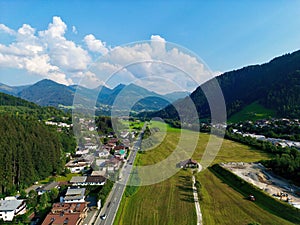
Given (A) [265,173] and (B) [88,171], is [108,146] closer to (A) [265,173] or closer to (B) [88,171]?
(B) [88,171]

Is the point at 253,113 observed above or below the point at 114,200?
above

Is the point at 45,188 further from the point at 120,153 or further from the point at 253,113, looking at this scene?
the point at 253,113

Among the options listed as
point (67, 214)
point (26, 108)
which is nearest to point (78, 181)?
point (67, 214)

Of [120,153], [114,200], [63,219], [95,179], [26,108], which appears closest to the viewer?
[63,219]

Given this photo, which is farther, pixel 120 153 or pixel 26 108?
pixel 26 108

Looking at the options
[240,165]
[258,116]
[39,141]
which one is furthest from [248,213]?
[258,116]

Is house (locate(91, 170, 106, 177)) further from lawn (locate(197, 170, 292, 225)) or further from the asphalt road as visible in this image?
lawn (locate(197, 170, 292, 225))

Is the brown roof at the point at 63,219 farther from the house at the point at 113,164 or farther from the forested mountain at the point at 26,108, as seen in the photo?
the forested mountain at the point at 26,108
